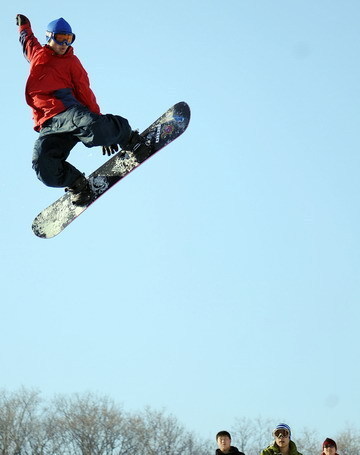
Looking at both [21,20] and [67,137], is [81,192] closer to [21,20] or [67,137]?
[67,137]

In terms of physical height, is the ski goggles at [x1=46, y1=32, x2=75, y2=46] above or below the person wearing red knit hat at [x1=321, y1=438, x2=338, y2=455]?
above

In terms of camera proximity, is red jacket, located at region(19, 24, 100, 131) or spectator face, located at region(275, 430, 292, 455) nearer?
spectator face, located at region(275, 430, 292, 455)

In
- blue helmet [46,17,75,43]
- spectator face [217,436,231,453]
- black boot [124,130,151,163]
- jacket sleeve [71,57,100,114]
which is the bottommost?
spectator face [217,436,231,453]

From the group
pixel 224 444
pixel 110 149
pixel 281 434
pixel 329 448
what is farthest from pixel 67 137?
pixel 329 448

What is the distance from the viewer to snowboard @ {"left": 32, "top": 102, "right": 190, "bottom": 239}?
12961 mm

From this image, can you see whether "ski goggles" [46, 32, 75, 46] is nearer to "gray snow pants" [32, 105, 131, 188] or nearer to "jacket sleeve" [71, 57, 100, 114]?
"jacket sleeve" [71, 57, 100, 114]

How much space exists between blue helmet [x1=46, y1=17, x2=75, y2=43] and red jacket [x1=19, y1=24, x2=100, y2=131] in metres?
0.19

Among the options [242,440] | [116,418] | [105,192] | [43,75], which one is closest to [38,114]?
[43,75]

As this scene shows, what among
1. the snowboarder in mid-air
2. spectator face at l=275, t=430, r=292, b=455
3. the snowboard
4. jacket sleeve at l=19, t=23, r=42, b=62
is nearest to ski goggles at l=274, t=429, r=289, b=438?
spectator face at l=275, t=430, r=292, b=455

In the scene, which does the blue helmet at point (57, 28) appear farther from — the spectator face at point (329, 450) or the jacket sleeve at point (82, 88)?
the spectator face at point (329, 450)

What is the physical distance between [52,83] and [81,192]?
188cm

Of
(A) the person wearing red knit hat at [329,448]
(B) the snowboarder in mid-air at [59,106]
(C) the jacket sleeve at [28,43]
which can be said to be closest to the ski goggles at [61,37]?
(B) the snowboarder in mid-air at [59,106]

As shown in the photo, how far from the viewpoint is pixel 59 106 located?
1220 cm

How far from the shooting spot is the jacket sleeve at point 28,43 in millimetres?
12415
